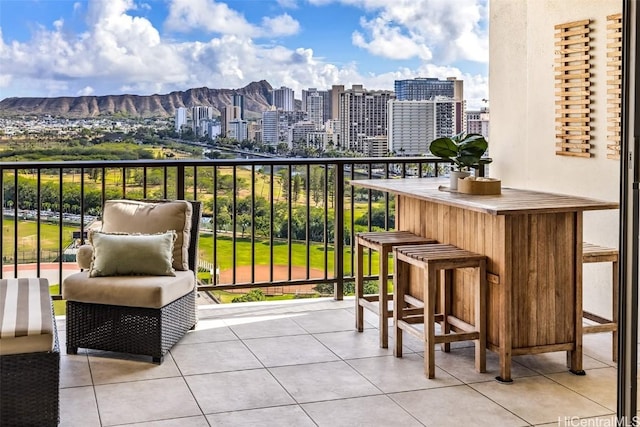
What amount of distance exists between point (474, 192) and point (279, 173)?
17.5ft

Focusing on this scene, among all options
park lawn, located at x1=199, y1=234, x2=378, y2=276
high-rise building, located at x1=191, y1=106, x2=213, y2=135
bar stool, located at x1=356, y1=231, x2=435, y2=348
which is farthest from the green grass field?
bar stool, located at x1=356, y1=231, x2=435, y2=348

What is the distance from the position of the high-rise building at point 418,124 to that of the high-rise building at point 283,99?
1852 mm

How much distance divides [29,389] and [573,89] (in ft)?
11.9

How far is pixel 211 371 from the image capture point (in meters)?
3.90

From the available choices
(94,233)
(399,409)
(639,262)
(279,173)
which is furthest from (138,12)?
(639,262)

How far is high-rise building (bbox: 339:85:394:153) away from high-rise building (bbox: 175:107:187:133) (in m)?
2.06

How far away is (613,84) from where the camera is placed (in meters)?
4.55

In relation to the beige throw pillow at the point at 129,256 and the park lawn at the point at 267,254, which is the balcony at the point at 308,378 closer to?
the beige throw pillow at the point at 129,256

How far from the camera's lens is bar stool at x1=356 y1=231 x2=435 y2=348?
4328 mm

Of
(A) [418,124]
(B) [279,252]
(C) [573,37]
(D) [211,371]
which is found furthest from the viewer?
(B) [279,252]

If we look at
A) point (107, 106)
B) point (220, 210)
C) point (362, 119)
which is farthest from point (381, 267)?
point (107, 106)

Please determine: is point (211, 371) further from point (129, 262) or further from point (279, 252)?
point (279, 252)

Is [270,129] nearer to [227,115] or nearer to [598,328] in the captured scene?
[227,115]

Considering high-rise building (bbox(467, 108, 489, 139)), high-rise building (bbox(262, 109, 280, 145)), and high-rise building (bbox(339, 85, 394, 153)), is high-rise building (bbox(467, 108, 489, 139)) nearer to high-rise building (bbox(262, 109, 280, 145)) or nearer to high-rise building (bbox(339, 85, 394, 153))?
high-rise building (bbox(339, 85, 394, 153))
